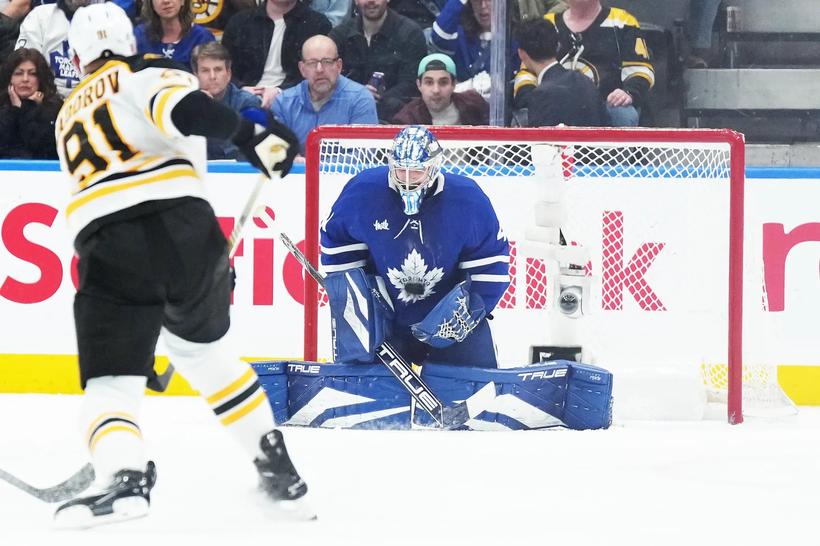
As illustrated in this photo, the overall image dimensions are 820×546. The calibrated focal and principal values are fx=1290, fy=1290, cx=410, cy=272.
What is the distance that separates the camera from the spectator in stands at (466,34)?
16.8 ft

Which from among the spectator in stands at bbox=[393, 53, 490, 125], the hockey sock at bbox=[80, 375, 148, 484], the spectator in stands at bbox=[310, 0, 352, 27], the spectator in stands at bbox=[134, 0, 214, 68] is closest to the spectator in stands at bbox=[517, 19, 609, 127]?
the spectator in stands at bbox=[393, 53, 490, 125]

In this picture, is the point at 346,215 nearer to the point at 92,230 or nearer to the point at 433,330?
the point at 433,330

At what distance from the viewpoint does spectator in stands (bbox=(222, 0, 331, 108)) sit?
520cm

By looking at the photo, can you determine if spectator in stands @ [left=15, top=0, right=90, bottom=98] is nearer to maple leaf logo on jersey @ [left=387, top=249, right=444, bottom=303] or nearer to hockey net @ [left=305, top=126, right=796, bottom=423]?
hockey net @ [left=305, top=126, right=796, bottom=423]

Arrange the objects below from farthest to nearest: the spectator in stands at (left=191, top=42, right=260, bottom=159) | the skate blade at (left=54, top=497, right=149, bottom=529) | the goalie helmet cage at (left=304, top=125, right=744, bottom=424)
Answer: the spectator in stands at (left=191, top=42, right=260, bottom=159)
the goalie helmet cage at (left=304, top=125, right=744, bottom=424)
the skate blade at (left=54, top=497, right=149, bottom=529)

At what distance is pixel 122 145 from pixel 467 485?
1.12 metres

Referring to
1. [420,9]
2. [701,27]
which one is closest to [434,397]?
[420,9]

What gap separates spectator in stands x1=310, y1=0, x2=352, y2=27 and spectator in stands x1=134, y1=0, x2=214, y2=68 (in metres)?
0.47

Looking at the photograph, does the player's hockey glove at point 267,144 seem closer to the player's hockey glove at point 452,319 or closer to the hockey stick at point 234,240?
the hockey stick at point 234,240

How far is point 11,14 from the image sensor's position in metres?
5.41

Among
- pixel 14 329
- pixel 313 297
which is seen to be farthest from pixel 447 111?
pixel 14 329

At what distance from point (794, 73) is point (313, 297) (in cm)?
238

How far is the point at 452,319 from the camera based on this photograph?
3.84 m

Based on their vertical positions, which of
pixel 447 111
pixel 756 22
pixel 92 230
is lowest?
pixel 92 230
